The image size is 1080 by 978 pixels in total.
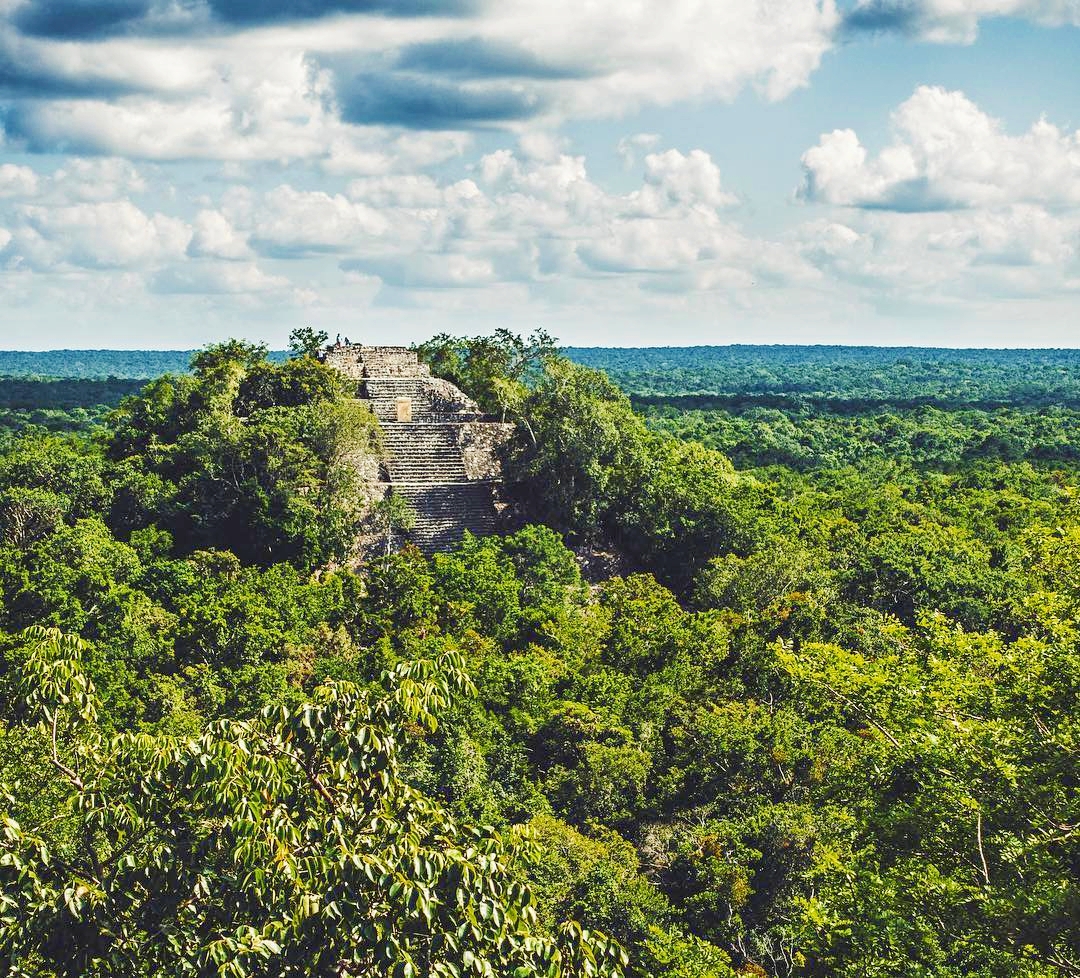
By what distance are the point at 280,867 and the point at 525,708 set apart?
1490 cm

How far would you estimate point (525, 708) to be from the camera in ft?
66.1

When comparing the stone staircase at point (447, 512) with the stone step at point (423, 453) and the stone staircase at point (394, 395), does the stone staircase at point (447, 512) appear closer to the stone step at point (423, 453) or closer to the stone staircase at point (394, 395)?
the stone step at point (423, 453)

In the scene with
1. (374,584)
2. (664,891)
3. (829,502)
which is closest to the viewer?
(664,891)

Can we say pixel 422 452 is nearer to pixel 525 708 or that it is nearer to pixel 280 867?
pixel 525 708

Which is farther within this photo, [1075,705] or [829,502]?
[829,502]

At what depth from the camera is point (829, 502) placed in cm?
4000

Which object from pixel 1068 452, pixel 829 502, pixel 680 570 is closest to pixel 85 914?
pixel 680 570

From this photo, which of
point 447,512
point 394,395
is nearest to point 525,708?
point 447,512

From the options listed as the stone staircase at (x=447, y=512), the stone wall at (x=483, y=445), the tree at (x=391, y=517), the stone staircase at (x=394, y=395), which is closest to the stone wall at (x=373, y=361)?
the stone staircase at (x=394, y=395)

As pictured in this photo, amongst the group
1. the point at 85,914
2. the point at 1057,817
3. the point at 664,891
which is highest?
the point at 85,914

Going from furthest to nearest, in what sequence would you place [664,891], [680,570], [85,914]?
[680,570] < [664,891] < [85,914]

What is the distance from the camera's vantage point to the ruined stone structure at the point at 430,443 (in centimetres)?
3064

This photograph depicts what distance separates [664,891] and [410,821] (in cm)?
1171

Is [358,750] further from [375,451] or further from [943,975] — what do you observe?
[375,451]
